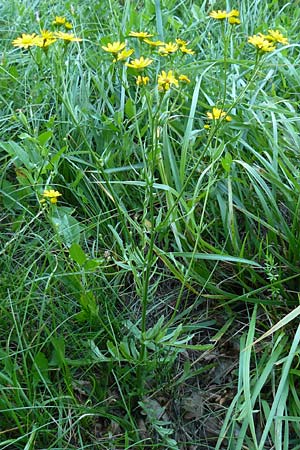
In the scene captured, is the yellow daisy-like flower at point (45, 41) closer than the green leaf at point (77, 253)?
Yes

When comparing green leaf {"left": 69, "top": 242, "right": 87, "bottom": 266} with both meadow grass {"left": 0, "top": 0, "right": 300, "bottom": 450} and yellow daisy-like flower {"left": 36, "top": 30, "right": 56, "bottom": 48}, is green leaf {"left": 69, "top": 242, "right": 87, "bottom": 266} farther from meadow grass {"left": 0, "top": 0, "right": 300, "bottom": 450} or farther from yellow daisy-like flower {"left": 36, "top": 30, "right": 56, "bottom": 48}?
yellow daisy-like flower {"left": 36, "top": 30, "right": 56, "bottom": 48}

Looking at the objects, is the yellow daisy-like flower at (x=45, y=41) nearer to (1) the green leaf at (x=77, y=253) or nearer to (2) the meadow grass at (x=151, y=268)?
(2) the meadow grass at (x=151, y=268)

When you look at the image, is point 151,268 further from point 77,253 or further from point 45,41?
point 45,41

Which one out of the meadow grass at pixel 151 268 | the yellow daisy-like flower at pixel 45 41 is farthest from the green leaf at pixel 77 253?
the yellow daisy-like flower at pixel 45 41

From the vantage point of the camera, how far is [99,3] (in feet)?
9.10

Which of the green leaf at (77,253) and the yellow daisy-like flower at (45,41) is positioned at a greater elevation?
the yellow daisy-like flower at (45,41)

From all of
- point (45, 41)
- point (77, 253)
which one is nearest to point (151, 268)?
point (77, 253)

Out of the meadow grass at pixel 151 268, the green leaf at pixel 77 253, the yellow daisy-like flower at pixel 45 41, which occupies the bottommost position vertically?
the meadow grass at pixel 151 268

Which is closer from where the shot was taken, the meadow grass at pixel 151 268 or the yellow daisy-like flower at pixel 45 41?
the yellow daisy-like flower at pixel 45 41

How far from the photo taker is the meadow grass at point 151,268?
5.24 ft

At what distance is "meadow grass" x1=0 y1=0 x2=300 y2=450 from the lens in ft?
5.24

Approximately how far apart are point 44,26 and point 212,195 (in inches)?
44.6

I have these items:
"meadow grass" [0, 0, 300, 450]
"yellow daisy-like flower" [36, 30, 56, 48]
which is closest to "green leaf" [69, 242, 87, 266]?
"meadow grass" [0, 0, 300, 450]

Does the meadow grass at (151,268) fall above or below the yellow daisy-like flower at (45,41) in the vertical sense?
below
